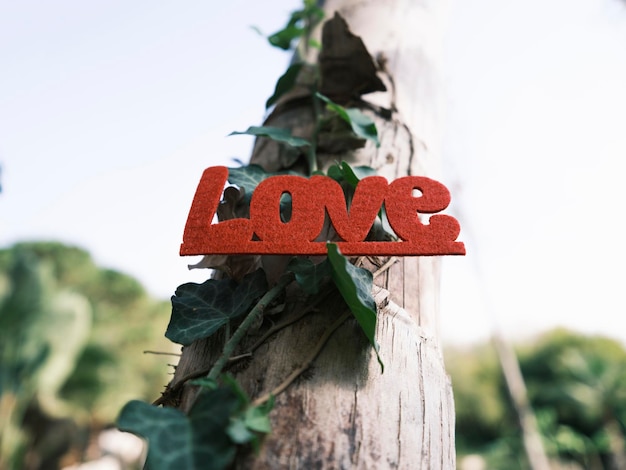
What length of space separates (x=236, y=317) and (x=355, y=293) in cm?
16

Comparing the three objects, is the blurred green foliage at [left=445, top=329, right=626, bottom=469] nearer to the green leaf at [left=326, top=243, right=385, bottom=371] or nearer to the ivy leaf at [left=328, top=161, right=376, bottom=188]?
the ivy leaf at [left=328, top=161, right=376, bottom=188]

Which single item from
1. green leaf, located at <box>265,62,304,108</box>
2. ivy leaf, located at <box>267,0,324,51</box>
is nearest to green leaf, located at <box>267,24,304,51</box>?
Answer: ivy leaf, located at <box>267,0,324,51</box>

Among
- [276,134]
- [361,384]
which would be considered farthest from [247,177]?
[361,384]

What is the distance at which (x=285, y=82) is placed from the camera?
85 cm

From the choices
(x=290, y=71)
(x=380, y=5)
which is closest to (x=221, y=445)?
(x=290, y=71)

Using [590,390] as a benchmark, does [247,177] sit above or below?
below

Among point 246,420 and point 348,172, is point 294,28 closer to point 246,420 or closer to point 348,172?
point 348,172

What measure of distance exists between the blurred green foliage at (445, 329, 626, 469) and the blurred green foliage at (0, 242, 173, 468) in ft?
28.4

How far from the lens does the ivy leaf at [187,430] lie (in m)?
0.34

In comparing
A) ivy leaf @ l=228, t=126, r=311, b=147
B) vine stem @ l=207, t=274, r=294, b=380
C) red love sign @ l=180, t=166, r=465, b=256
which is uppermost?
ivy leaf @ l=228, t=126, r=311, b=147

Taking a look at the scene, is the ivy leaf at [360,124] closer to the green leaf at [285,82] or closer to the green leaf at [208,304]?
the green leaf at [285,82]

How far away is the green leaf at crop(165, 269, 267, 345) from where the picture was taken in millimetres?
502

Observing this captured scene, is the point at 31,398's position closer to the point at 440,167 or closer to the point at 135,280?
the point at 135,280

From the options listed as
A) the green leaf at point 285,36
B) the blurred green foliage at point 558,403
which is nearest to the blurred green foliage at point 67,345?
the green leaf at point 285,36
